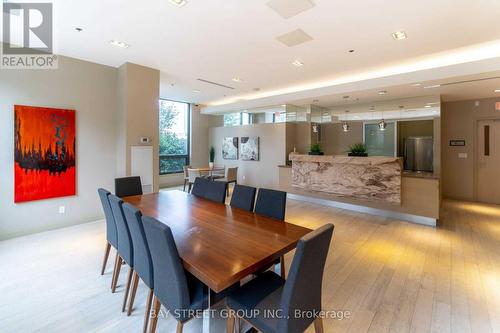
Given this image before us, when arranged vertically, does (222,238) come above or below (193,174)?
below

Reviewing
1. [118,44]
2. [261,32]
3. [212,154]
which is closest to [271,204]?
[261,32]

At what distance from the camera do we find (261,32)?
3254mm

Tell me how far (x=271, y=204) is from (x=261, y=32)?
239cm

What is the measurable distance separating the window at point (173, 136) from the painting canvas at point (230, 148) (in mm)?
1351

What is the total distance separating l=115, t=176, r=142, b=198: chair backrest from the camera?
3.37 metres

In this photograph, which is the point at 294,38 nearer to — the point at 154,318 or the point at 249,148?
the point at 154,318

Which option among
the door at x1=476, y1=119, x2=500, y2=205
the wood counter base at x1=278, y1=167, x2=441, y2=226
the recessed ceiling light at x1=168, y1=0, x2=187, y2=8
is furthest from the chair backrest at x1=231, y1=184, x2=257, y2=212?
the door at x1=476, y1=119, x2=500, y2=205

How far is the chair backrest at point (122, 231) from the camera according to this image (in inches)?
80.6

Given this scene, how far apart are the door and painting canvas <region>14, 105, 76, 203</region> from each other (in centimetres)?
938

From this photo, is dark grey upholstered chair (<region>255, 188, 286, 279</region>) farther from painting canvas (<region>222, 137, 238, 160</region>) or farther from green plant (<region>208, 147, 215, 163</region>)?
green plant (<region>208, 147, 215, 163</region>)

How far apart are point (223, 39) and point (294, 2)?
1278 mm

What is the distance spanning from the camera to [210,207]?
109 inches

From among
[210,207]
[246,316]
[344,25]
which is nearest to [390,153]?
[344,25]

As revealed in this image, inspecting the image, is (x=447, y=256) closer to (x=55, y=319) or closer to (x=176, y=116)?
(x=55, y=319)
